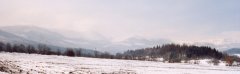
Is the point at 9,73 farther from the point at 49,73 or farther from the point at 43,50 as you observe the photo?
the point at 43,50

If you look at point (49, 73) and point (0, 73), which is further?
point (49, 73)

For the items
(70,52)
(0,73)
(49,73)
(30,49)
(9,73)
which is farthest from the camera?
(30,49)

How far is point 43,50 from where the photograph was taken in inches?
7480

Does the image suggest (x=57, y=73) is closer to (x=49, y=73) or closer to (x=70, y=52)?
(x=49, y=73)

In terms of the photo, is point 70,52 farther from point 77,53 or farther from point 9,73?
point 9,73

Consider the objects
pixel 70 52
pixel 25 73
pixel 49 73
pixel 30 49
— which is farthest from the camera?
pixel 30 49

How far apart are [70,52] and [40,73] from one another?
13466cm

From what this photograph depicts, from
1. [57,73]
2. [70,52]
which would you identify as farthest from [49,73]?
[70,52]

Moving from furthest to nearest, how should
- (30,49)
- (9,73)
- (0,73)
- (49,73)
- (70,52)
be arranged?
(30,49), (70,52), (49,73), (9,73), (0,73)

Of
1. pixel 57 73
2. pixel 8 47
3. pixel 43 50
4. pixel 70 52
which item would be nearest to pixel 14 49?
pixel 8 47

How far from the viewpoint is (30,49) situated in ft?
616

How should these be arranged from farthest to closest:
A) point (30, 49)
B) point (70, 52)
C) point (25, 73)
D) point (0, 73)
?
point (30, 49)
point (70, 52)
point (25, 73)
point (0, 73)

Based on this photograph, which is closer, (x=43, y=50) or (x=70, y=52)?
(x=70, y=52)

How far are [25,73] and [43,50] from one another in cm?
15778
